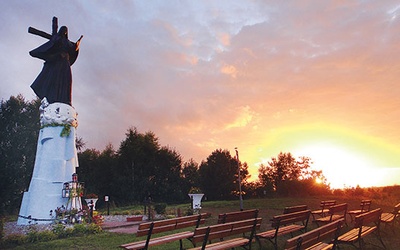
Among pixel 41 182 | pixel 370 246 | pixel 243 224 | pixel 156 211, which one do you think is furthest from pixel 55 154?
pixel 370 246

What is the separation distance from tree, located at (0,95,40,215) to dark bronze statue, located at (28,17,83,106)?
12.1 metres

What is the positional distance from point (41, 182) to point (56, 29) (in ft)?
26.5

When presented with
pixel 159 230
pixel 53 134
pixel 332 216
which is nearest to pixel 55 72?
pixel 53 134

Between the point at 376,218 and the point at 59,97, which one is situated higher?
the point at 59,97

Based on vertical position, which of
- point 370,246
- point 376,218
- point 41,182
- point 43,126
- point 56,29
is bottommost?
point 370,246

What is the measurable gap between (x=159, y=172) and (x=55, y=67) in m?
22.6

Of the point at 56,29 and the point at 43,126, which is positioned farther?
the point at 56,29

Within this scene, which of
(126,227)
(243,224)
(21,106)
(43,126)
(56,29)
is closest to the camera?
(243,224)

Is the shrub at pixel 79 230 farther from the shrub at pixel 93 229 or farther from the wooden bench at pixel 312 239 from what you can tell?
the wooden bench at pixel 312 239

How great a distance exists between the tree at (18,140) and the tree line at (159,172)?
96mm

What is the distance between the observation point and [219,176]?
35625mm

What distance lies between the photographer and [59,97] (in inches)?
618

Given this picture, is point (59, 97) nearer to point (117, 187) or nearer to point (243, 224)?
point (243, 224)

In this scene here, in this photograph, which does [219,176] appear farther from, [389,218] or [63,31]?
[389,218]
